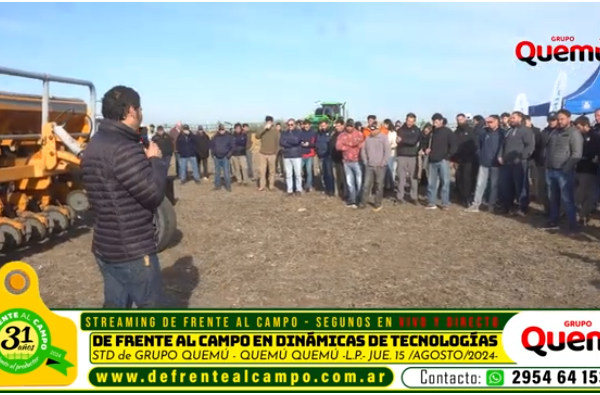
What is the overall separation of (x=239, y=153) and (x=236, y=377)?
1129cm

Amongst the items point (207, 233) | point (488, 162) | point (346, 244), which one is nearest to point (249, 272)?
point (346, 244)

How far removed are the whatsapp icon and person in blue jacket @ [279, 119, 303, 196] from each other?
927 centimetres

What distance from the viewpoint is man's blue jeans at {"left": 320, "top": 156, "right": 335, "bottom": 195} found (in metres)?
11.8

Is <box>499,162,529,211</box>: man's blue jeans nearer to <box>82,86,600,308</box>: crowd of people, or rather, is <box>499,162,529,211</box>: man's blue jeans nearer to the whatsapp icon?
<box>82,86,600,308</box>: crowd of people

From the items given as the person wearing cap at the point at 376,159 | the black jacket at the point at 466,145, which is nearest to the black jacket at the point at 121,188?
the person wearing cap at the point at 376,159

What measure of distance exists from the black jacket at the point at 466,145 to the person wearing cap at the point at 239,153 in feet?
19.3

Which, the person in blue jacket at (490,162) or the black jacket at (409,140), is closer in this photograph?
the person in blue jacket at (490,162)

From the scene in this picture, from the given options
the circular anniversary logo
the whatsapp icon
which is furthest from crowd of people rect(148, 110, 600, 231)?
the circular anniversary logo

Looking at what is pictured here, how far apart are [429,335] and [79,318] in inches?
76.0

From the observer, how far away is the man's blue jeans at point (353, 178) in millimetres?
10297

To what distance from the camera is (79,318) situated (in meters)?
2.84

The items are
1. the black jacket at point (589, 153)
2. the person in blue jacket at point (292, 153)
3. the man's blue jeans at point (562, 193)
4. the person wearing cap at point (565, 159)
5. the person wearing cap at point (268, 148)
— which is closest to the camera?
the person wearing cap at point (565, 159)

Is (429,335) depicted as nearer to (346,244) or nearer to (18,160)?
(346,244)

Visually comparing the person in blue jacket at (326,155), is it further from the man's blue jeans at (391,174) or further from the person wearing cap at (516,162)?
the person wearing cap at (516,162)
